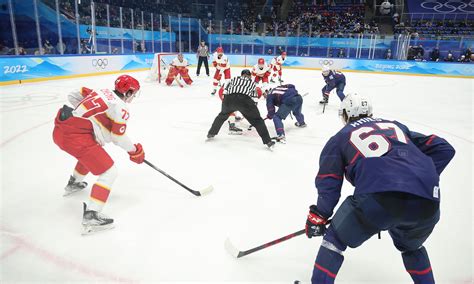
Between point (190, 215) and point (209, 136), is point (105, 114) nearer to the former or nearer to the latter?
point (190, 215)

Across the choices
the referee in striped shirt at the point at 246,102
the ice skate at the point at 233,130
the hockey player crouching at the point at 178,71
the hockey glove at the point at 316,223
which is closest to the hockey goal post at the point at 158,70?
the hockey player crouching at the point at 178,71

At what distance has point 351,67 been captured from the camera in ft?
51.5

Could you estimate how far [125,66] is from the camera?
41.8 feet

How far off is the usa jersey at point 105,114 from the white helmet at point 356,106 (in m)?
1.41

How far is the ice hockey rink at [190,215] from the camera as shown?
1.87 metres

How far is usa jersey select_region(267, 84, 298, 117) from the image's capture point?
4.52 m

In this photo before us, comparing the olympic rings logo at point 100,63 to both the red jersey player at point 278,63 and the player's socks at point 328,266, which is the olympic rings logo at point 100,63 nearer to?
the red jersey player at point 278,63

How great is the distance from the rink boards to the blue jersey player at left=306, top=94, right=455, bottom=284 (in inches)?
238

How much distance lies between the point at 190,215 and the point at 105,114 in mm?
957

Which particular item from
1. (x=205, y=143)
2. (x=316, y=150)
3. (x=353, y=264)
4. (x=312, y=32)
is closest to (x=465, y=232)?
(x=353, y=264)

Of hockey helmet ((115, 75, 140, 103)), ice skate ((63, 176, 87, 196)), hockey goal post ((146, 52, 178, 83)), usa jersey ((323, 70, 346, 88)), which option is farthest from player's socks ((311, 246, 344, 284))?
hockey goal post ((146, 52, 178, 83))

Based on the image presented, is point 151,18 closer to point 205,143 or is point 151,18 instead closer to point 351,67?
point 351,67

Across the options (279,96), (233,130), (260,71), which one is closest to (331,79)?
(279,96)

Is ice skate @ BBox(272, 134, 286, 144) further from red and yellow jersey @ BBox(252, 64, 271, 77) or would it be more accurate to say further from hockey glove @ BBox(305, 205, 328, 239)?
red and yellow jersey @ BBox(252, 64, 271, 77)
